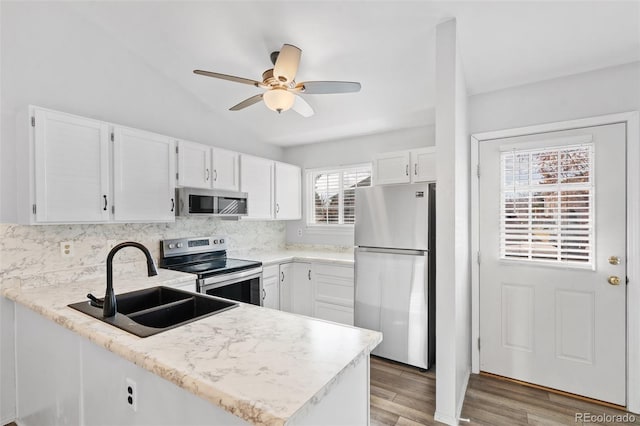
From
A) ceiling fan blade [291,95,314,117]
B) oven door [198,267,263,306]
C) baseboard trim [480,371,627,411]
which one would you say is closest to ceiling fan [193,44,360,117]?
ceiling fan blade [291,95,314,117]

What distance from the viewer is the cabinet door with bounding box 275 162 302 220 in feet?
13.2

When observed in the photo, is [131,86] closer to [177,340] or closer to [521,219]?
[177,340]

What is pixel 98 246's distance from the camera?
256cm

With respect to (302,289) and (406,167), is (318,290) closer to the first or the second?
(302,289)

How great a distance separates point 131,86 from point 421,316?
3262mm

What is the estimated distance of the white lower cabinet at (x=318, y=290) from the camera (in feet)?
11.1

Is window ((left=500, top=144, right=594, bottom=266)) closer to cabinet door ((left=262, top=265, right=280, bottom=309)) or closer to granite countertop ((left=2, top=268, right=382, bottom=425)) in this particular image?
granite countertop ((left=2, top=268, right=382, bottom=425))

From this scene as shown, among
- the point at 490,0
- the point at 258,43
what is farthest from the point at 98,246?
the point at 490,0

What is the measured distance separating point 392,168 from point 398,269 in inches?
42.0

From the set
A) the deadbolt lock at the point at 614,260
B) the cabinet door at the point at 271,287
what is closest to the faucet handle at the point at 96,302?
the cabinet door at the point at 271,287

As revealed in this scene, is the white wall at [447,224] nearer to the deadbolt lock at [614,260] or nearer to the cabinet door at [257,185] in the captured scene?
the deadbolt lock at [614,260]

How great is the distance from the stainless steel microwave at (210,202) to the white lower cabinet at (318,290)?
83 cm

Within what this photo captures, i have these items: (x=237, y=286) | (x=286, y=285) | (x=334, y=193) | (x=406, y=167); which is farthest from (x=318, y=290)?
(x=406, y=167)

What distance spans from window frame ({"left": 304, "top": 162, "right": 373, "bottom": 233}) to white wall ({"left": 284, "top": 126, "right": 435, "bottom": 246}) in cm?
4
